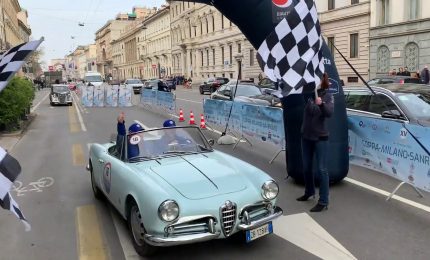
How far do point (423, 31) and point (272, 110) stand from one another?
23495mm

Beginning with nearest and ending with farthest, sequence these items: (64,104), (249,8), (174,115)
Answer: (249,8)
(174,115)
(64,104)

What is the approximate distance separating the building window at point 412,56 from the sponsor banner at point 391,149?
991 inches

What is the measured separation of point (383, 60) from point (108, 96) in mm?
20766

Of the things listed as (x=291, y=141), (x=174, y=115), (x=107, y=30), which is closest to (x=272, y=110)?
(x=291, y=141)

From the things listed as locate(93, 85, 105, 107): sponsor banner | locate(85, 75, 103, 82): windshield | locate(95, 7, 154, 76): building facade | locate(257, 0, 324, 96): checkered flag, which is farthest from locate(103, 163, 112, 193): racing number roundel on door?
locate(95, 7, 154, 76): building facade

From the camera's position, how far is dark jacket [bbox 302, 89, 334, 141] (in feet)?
19.9

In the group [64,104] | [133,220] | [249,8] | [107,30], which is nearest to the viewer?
[133,220]

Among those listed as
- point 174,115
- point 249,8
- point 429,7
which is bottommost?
point 174,115

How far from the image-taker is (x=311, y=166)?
252 inches

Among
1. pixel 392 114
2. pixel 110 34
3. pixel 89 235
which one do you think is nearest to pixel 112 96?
pixel 392 114

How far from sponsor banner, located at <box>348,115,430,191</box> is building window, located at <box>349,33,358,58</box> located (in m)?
31.4

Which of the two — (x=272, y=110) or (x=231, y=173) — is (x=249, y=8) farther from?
(x=272, y=110)

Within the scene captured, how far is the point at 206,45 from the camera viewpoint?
70250 millimetres

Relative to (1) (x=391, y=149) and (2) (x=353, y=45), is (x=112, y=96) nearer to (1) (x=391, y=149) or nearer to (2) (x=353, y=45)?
(2) (x=353, y=45)
